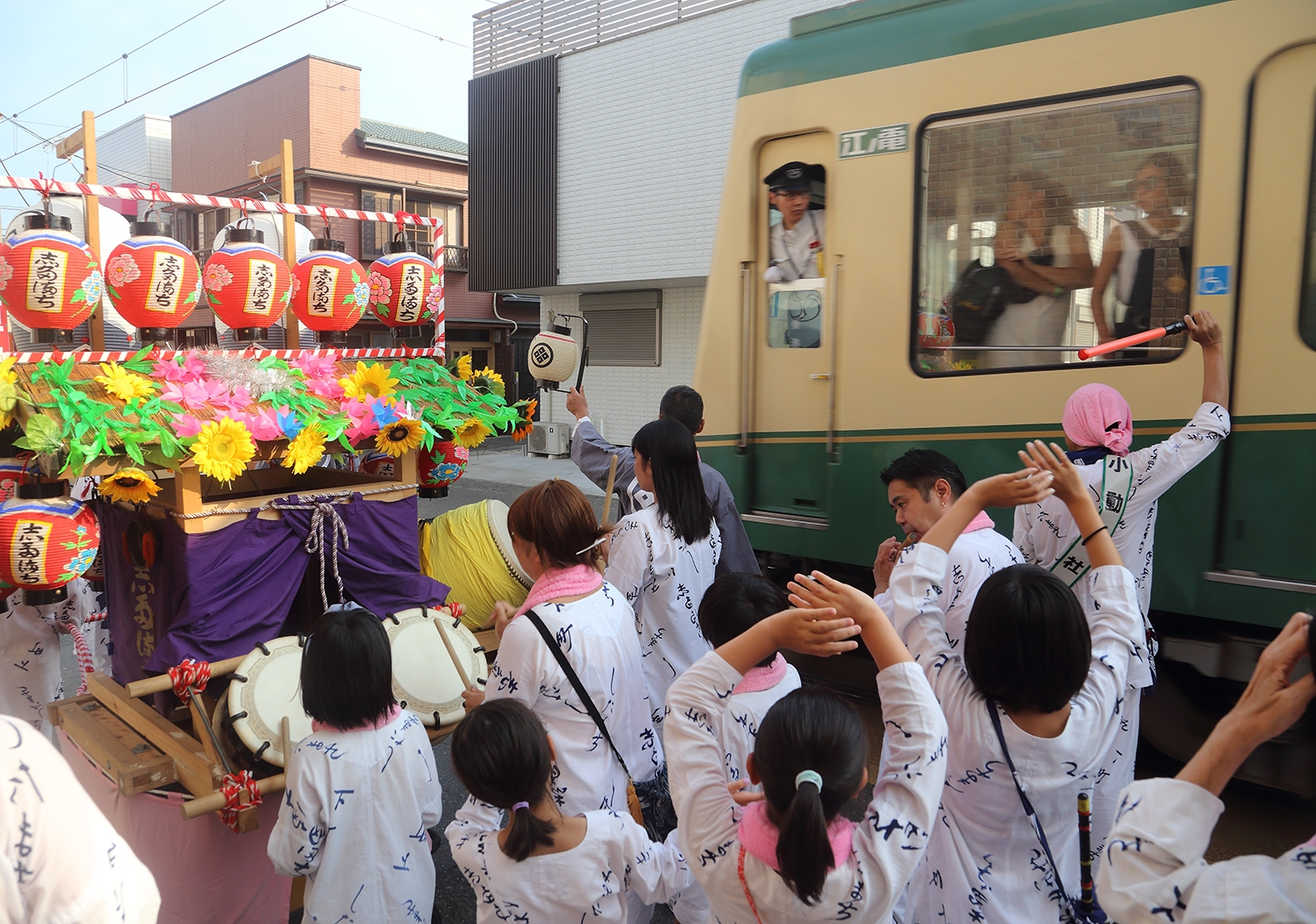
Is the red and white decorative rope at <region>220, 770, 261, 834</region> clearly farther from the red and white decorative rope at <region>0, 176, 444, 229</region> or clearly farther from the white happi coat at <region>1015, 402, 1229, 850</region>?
the white happi coat at <region>1015, 402, 1229, 850</region>

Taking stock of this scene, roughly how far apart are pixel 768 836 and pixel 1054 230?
2.90m

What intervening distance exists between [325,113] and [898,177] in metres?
17.1

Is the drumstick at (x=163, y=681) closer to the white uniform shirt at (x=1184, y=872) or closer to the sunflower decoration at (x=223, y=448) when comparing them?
the sunflower decoration at (x=223, y=448)

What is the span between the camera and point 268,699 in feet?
9.65

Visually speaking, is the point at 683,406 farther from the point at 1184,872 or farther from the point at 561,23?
the point at 561,23

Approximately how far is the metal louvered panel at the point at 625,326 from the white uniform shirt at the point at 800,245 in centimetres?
993

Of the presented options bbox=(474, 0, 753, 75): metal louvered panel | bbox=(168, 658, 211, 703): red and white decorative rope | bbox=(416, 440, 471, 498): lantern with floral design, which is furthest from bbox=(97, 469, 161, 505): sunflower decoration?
bbox=(474, 0, 753, 75): metal louvered panel

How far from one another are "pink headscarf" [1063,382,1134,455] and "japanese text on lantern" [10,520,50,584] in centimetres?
330

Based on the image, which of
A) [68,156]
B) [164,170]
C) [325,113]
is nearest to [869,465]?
[68,156]

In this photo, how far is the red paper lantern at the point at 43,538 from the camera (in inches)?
110

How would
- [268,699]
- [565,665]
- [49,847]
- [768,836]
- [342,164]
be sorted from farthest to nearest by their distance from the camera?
[342,164] < [268,699] < [565,665] < [768,836] < [49,847]

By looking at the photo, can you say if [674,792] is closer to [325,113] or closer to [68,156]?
[68,156]

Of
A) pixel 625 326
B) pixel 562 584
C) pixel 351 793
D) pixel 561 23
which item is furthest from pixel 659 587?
pixel 561 23

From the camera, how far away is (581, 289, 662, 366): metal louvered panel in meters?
14.2
